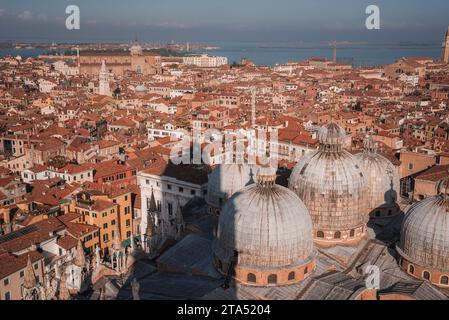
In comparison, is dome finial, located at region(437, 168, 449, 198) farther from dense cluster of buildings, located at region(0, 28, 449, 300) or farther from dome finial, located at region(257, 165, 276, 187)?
dome finial, located at region(257, 165, 276, 187)

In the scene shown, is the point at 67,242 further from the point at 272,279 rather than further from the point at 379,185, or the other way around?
the point at 379,185

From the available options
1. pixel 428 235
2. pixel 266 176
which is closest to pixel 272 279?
pixel 266 176

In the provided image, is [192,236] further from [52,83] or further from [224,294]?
[52,83]

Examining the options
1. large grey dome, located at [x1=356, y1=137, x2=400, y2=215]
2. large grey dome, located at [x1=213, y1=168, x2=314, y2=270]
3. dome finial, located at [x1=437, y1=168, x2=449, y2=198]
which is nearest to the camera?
large grey dome, located at [x1=213, y1=168, x2=314, y2=270]

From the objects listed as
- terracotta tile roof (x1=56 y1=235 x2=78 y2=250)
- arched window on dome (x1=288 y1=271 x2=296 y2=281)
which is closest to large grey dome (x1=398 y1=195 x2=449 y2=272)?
arched window on dome (x1=288 y1=271 x2=296 y2=281)

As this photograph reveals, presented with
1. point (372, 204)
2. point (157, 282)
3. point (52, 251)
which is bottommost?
point (52, 251)
